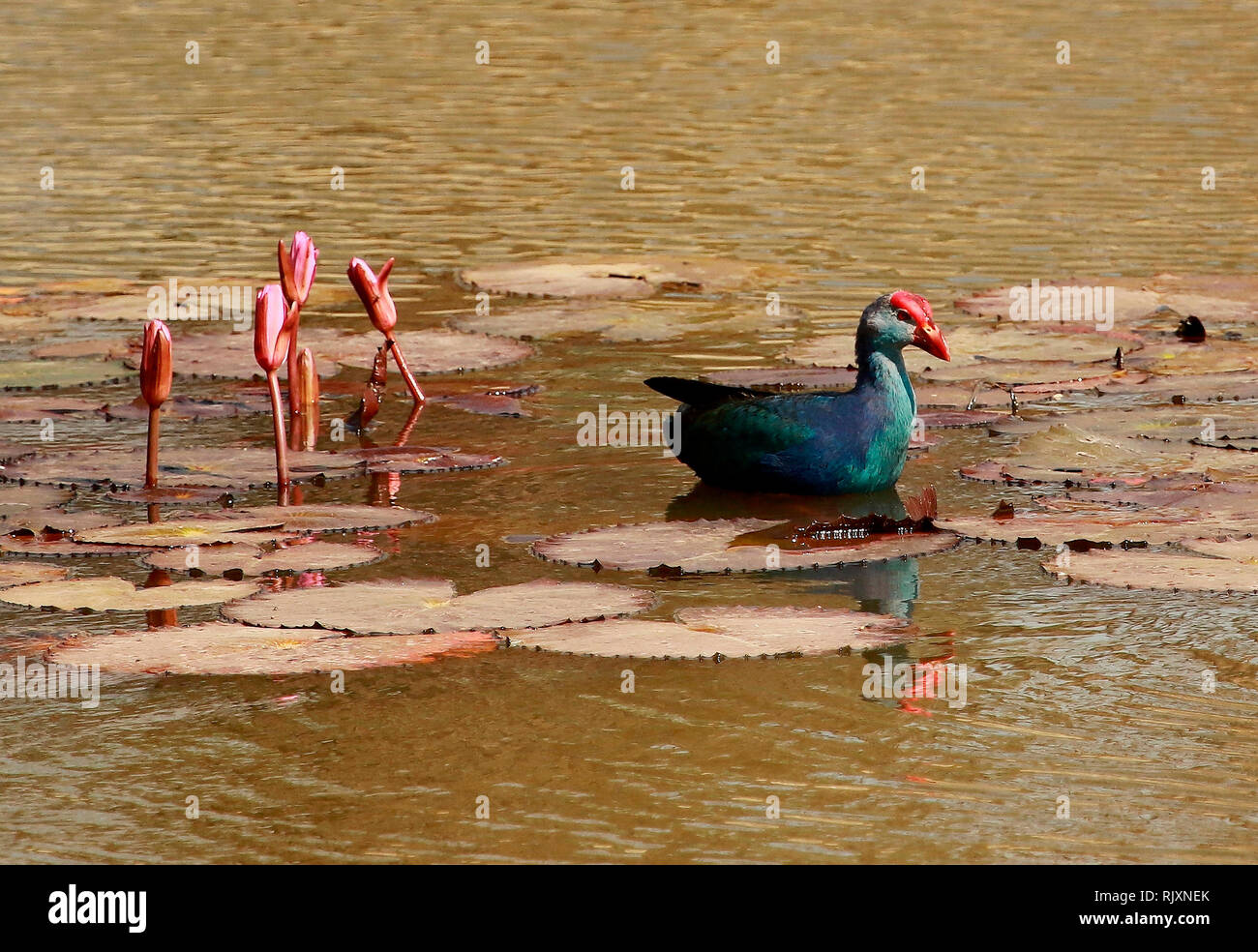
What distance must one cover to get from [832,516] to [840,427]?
39 centimetres

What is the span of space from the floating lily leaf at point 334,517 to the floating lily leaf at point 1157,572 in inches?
104

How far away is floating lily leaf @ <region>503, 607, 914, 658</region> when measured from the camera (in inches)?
241

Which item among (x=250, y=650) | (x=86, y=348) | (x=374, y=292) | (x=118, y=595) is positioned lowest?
(x=250, y=650)

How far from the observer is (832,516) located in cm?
802

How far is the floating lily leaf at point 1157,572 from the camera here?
666 centimetres

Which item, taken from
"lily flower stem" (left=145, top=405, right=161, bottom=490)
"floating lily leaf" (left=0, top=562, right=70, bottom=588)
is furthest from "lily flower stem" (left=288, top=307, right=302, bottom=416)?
"floating lily leaf" (left=0, top=562, right=70, bottom=588)

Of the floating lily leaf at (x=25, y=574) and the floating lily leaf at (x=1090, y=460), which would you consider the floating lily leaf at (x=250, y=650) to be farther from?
the floating lily leaf at (x=1090, y=460)

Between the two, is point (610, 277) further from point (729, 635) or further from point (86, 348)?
point (729, 635)

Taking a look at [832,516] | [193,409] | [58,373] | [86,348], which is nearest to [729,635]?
[832,516]

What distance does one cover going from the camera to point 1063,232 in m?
14.8

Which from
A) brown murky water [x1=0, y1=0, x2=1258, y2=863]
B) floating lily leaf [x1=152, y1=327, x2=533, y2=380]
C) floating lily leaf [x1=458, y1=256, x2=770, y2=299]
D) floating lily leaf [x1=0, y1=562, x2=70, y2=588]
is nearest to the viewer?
brown murky water [x1=0, y1=0, x2=1258, y2=863]

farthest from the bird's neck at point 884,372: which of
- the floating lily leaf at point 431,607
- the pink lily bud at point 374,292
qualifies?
the pink lily bud at point 374,292

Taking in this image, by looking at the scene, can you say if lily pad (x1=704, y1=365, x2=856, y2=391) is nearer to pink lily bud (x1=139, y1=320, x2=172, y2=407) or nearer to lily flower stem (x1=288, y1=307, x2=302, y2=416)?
lily flower stem (x1=288, y1=307, x2=302, y2=416)

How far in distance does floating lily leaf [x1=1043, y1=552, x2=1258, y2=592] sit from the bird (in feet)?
4.08
